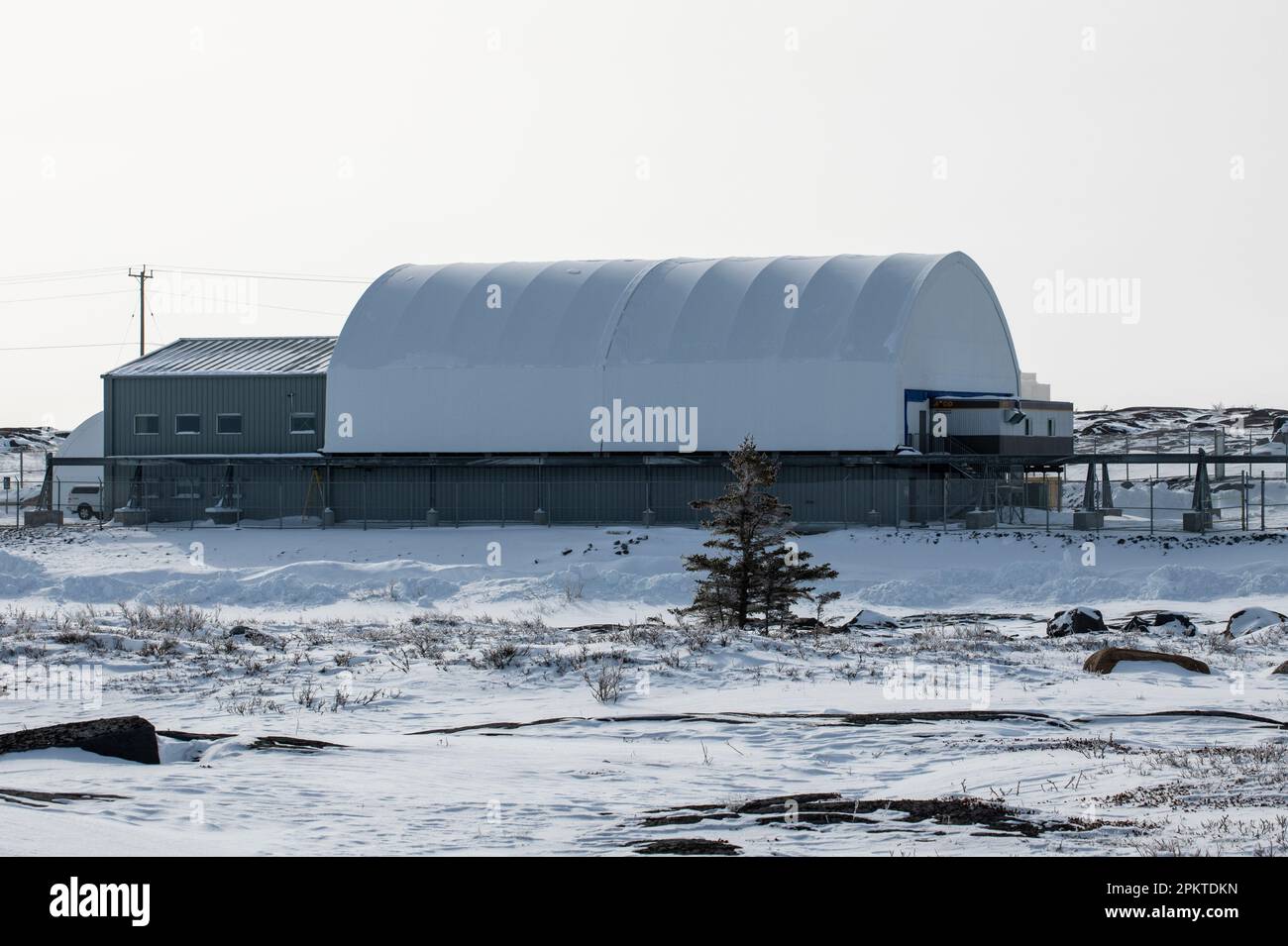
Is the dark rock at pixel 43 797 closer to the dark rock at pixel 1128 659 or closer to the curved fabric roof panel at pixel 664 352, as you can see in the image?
the dark rock at pixel 1128 659

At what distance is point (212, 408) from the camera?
5244 centimetres

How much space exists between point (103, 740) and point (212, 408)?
41.1 metres

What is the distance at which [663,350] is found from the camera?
→ 47.2m

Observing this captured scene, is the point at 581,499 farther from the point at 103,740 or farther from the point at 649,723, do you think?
the point at 103,740

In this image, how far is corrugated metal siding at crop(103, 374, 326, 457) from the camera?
51562 mm

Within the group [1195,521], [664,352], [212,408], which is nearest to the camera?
[1195,521]

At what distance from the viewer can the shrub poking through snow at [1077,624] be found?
25281mm

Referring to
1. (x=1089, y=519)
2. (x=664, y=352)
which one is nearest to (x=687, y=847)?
(x=1089, y=519)

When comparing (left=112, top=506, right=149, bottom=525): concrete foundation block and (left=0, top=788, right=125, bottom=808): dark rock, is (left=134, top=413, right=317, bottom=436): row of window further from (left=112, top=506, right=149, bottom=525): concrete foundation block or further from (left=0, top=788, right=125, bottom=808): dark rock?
(left=0, top=788, right=125, bottom=808): dark rock

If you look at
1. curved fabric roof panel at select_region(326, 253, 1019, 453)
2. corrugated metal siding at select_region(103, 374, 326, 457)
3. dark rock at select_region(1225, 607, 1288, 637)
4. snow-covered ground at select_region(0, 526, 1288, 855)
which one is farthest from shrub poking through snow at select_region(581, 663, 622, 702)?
corrugated metal siding at select_region(103, 374, 326, 457)

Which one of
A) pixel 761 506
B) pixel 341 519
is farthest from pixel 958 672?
pixel 341 519

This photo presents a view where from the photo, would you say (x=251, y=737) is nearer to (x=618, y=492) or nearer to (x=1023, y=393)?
(x=618, y=492)
